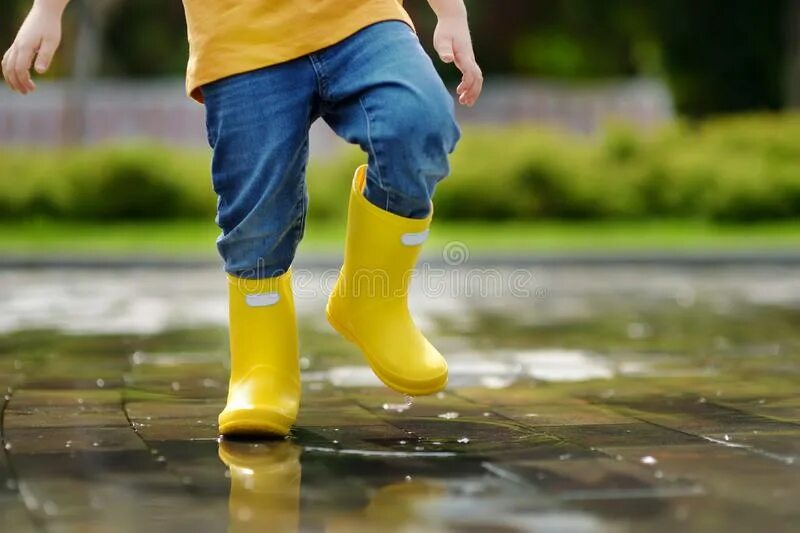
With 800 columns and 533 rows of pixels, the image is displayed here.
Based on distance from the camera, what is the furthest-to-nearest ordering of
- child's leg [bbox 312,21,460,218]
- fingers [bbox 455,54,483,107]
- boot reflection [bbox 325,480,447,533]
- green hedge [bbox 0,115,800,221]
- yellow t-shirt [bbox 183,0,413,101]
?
green hedge [bbox 0,115,800,221] < fingers [bbox 455,54,483,107] < yellow t-shirt [bbox 183,0,413,101] < child's leg [bbox 312,21,460,218] < boot reflection [bbox 325,480,447,533]

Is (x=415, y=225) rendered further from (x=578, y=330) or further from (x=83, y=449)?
(x=578, y=330)

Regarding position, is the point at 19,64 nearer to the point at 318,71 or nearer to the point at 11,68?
the point at 11,68

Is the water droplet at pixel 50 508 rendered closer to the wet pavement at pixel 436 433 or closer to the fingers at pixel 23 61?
the wet pavement at pixel 436 433

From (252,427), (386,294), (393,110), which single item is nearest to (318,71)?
(393,110)

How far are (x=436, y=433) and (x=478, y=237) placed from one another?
443 inches

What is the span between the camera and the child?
3.71m

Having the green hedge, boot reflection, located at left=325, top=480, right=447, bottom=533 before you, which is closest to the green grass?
the green hedge

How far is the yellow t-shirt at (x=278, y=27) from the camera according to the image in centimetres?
376

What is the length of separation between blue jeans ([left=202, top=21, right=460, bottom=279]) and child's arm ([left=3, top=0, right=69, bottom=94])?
0.40 meters

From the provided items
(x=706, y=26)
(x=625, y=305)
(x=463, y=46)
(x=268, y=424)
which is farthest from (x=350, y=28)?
(x=706, y=26)

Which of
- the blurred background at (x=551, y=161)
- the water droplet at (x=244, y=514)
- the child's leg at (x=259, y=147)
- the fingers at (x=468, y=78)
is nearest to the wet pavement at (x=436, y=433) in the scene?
the water droplet at (x=244, y=514)

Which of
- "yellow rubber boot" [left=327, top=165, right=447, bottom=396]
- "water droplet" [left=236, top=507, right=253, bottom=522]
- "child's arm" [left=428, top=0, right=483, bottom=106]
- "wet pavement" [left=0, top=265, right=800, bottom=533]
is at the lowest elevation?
"wet pavement" [left=0, top=265, right=800, bottom=533]

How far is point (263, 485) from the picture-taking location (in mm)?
3162

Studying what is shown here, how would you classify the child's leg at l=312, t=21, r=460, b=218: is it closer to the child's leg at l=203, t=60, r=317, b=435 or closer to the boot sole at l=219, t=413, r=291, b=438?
the child's leg at l=203, t=60, r=317, b=435
